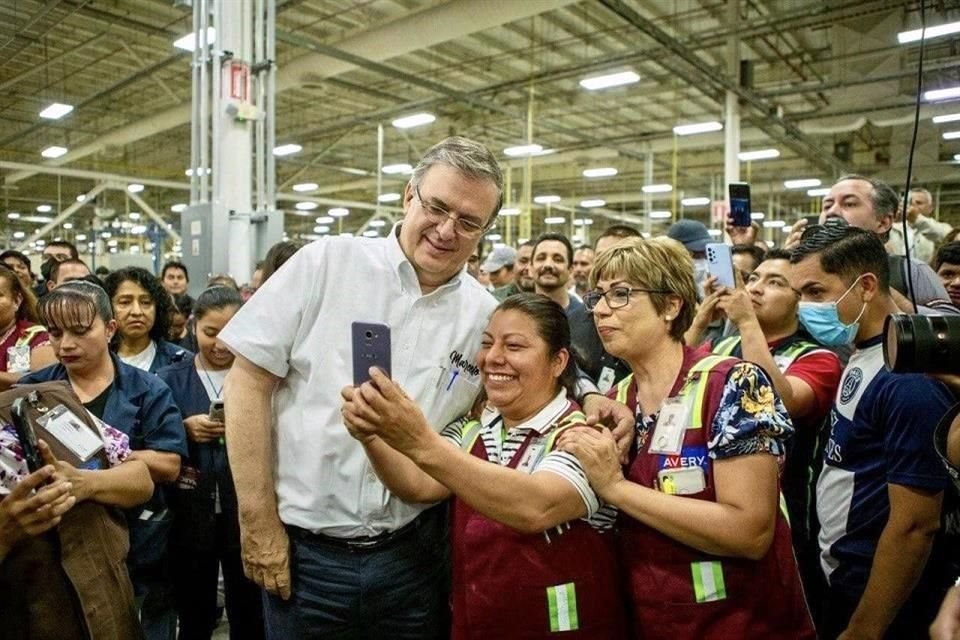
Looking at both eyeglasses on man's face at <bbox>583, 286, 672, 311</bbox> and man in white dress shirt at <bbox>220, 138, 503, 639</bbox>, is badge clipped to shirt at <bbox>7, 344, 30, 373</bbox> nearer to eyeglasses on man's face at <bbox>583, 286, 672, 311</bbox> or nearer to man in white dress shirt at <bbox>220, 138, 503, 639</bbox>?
man in white dress shirt at <bbox>220, 138, 503, 639</bbox>

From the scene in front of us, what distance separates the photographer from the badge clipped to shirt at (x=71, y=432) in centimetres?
168

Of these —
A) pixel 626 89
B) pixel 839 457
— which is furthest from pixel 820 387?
pixel 626 89

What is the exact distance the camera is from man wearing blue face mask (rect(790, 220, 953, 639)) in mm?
1528

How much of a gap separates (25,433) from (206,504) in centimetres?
106

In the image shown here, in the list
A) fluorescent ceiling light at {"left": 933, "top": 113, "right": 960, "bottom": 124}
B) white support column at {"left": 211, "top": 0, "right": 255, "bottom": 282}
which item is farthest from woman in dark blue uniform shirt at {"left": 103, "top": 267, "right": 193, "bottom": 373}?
fluorescent ceiling light at {"left": 933, "top": 113, "right": 960, "bottom": 124}

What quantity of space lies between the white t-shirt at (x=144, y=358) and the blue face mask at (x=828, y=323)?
8.33ft

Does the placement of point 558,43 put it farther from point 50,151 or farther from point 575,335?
point 50,151

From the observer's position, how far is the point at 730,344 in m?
2.34

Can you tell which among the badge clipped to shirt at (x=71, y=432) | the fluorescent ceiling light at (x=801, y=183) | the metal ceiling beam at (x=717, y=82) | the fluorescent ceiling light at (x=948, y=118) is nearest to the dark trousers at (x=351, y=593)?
the badge clipped to shirt at (x=71, y=432)

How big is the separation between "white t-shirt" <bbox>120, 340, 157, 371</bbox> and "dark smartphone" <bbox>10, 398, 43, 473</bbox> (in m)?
1.28

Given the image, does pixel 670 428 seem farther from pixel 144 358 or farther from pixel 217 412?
pixel 144 358

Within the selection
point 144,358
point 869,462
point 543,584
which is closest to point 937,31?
point 869,462

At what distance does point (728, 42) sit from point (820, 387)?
794 cm

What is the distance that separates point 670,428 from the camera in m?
1.37
